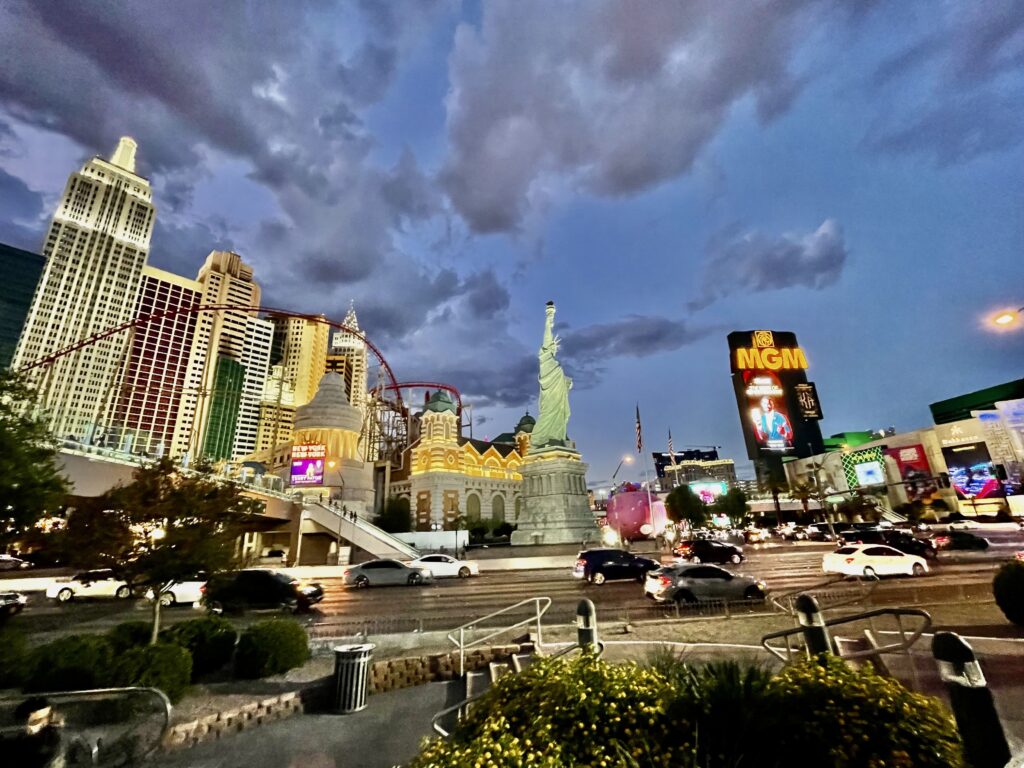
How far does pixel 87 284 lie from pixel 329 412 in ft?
340

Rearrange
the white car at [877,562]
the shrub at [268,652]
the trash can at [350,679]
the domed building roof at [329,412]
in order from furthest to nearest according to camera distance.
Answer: the domed building roof at [329,412] < the white car at [877,562] < the shrub at [268,652] < the trash can at [350,679]

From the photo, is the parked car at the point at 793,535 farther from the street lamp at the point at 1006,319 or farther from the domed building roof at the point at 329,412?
the domed building roof at the point at 329,412

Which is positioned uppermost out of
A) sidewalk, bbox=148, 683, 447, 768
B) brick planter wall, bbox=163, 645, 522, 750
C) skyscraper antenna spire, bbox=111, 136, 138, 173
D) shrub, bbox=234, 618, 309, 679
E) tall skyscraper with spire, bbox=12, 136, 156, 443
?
skyscraper antenna spire, bbox=111, 136, 138, 173

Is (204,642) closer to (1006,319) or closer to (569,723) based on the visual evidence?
(569,723)

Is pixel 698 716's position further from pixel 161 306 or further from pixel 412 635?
pixel 161 306

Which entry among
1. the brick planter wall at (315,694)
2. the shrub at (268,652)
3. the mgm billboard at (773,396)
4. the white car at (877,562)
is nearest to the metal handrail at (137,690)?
the brick planter wall at (315,694)

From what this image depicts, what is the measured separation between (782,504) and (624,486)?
34.6 meters

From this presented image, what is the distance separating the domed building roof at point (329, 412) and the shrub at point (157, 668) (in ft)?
222

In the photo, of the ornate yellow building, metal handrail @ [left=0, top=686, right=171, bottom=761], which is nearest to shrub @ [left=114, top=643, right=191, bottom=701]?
metal handrail @ [left=0, top=686, right=171, bottom=761]

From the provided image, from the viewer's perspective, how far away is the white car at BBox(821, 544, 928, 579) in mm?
21281

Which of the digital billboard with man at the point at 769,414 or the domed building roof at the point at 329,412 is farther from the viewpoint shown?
the digital billboard with man at the point at 769,414

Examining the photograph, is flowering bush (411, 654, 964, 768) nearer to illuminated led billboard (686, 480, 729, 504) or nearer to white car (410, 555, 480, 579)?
white car (410, 555, 480, 579)

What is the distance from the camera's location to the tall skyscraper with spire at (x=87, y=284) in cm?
11706

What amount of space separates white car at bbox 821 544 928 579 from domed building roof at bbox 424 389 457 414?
240ft
